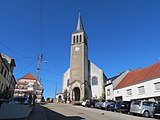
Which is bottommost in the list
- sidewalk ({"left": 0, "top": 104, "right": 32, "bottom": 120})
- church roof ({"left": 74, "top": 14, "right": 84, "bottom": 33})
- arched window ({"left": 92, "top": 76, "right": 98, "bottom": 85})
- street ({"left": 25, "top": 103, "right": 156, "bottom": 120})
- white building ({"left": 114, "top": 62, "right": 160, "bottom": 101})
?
street ({"left": 25, "top": 103, "right": 156, "bottom": 120})

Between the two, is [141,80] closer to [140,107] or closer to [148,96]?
[148,96]

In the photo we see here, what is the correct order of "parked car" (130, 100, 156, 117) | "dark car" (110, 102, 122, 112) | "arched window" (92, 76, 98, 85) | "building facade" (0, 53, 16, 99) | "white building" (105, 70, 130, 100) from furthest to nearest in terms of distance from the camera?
1. "arched window" (92, 76, 98, 85)
2. "white building" (105, 70, 130, 100)
3. "building facade" (0, 53, 16, 99)
4. "dark car" (110, 102, 122, 112)
5. "parked car" (130, 100, 156, 117)

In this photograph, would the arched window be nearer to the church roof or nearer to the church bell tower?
the church bell tower

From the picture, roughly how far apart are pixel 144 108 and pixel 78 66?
3266 centimetres

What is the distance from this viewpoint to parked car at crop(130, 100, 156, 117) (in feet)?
54.7

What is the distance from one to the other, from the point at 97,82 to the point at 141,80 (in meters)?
22.4

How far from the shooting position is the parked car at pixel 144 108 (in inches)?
657

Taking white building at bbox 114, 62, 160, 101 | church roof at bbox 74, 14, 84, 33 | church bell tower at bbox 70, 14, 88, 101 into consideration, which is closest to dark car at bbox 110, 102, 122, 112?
white building at bbox 114, 62, 160, 101

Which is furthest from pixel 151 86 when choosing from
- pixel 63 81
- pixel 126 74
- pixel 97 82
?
pixel 63 81

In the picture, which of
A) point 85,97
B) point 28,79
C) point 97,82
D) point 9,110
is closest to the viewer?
point 9,110

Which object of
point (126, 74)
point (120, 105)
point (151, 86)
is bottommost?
point (120, 105)

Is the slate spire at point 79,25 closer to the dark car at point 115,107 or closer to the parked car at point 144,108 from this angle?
the dark car at point 115,107

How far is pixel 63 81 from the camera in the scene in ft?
177

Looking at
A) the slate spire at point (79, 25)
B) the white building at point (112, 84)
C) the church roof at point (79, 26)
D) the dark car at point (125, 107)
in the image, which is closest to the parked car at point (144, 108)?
the dark car at point (125, 107)
